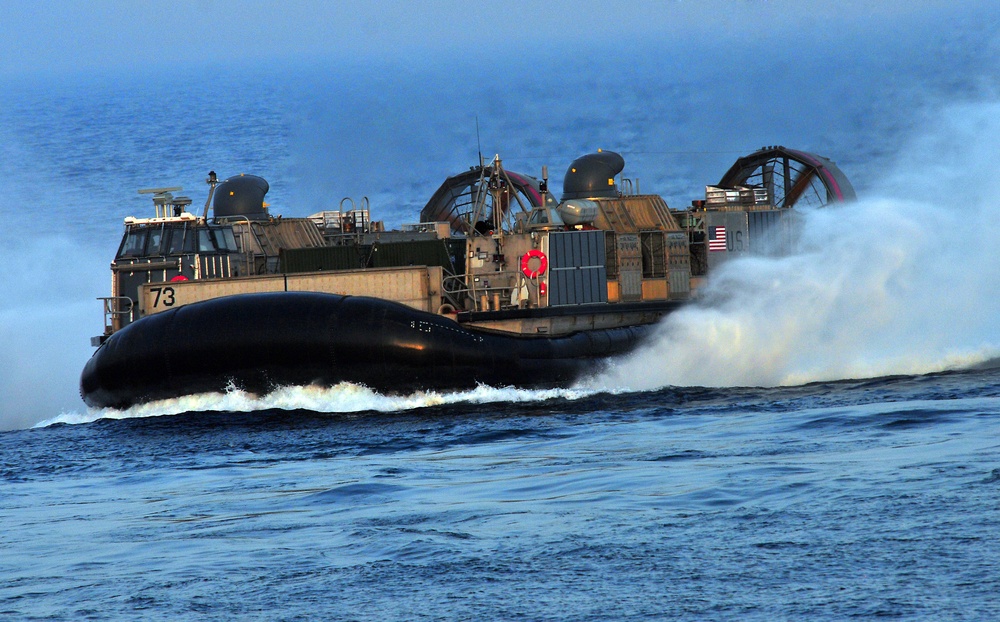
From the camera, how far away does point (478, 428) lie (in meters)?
16.1

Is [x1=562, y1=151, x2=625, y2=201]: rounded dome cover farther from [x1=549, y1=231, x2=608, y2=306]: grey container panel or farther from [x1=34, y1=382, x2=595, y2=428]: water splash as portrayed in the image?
[x1=34, y1=382, x2=595, y2=428]: water splash

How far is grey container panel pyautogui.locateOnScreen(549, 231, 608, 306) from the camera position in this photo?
20.5m

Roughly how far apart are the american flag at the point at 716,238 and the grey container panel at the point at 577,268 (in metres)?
2.45

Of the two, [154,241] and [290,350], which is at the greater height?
[154,241]

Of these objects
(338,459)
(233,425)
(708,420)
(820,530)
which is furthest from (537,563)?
(233,425)

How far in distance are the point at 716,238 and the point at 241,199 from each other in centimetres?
834

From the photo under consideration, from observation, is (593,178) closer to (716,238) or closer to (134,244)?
(716,238)

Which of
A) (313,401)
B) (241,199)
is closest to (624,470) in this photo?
(313,401)

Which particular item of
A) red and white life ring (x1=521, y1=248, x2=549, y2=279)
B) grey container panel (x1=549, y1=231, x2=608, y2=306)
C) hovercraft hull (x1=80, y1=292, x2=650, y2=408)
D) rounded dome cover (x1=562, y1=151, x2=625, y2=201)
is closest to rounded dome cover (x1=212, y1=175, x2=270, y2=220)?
rounded dome cover (x1=562, y1=151, x2=625, y2=201)

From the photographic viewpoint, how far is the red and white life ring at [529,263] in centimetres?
2036

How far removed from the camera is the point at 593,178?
2441 cm

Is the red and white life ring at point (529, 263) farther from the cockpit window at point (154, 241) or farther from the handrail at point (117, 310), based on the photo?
the handrail at point (117, 310)

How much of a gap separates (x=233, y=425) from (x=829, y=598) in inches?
409

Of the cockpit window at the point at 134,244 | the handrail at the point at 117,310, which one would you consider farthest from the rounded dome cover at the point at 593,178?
the handrail at the point at 117,310
